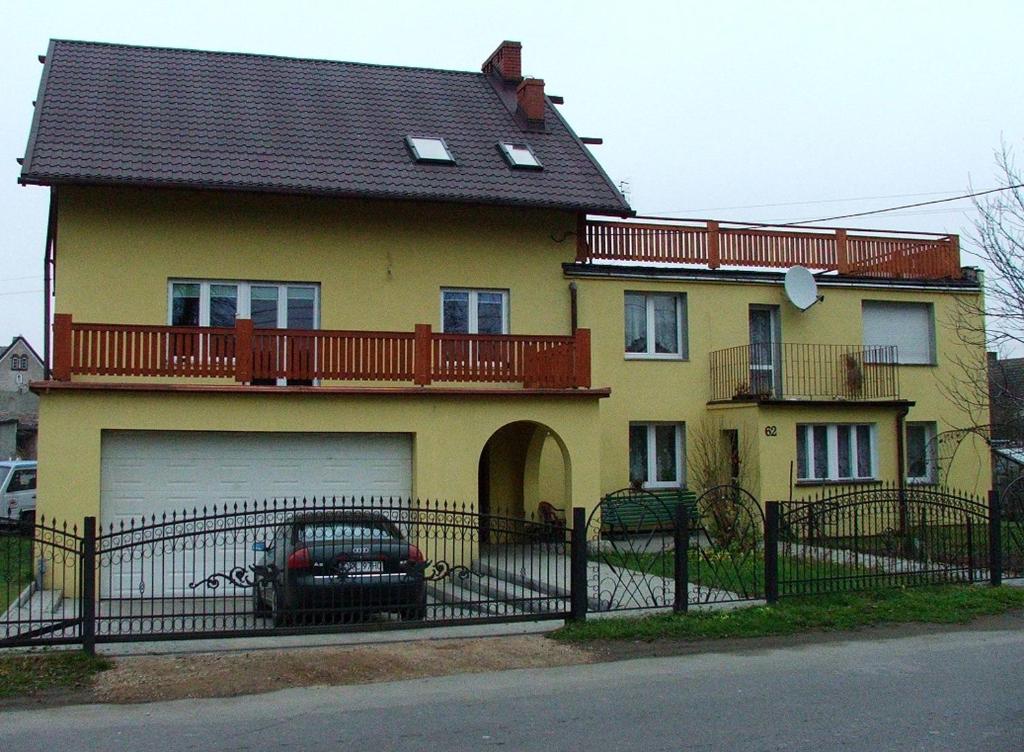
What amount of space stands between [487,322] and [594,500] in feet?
15.1

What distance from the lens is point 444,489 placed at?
16.6 m

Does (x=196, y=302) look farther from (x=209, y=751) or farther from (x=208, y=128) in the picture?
(x=209, y=751)

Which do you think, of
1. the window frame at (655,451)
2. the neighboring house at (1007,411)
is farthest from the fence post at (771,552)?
the window frame at (655,451)

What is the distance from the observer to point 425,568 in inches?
448

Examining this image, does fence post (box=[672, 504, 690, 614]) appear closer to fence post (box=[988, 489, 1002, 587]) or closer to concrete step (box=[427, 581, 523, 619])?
concrete step (box=[427, 581, 523, 619])

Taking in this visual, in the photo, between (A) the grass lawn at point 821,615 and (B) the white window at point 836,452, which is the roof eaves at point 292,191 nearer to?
(B) the white window at point 836,452

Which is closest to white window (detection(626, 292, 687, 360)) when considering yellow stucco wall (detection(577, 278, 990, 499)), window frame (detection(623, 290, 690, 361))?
window frame (detection(623, 290, 690, 361))

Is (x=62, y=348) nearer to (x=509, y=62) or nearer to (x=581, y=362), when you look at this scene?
(x=581, y=362)

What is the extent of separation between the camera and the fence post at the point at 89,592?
32.9ft

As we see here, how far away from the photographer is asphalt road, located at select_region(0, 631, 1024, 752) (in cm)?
723

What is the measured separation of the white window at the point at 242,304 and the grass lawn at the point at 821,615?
383 inches

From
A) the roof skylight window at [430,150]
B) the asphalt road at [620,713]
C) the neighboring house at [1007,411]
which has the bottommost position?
the asphalt road at [620,713]

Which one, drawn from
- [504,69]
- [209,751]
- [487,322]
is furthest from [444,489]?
[504,69]

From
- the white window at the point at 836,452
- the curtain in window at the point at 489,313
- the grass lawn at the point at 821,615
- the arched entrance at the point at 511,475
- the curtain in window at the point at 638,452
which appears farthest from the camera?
the curtain in window at the point at 638,452
